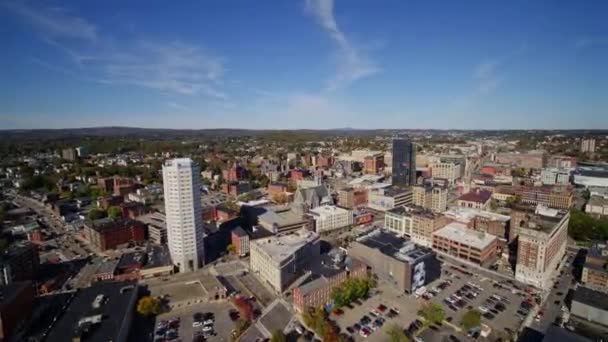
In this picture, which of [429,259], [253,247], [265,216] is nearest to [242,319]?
[253,247]

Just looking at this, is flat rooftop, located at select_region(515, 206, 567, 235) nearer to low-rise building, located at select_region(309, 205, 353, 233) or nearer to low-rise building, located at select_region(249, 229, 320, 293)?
low-rise building, located at select_region(249, 229, 320, 293)

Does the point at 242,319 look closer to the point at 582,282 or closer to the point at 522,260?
the point at 522,260

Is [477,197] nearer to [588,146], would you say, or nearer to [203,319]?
[203,319]

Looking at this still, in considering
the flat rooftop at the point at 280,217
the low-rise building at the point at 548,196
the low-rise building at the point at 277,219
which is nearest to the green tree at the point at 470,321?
the low-rise building at the point at 277,219

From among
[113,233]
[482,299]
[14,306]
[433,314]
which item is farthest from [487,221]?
[14,306]

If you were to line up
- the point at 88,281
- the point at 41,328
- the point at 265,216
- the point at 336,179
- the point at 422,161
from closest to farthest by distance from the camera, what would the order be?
the point at 41,328 → the point at 88,281 → the point at 265,216 → the point at 336,179 → the point at 422,161

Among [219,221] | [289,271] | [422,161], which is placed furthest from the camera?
[422,161]

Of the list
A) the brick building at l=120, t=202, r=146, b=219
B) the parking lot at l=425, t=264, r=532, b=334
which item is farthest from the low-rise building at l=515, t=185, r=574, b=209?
the brick building at l=120, t=202, r=146, b=219
